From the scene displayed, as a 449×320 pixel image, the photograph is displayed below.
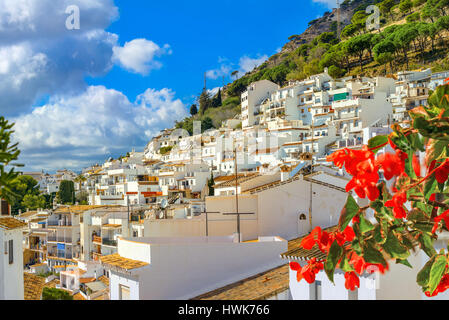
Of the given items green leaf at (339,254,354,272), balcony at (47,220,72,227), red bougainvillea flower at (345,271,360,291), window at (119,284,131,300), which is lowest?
balcony at (47,220,72,227)

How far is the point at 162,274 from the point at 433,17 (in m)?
67.0

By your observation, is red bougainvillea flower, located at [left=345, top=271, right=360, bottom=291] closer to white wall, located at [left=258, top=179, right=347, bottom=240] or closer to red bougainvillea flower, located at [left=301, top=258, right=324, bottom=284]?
red bougainvillea flower, located at [left=301, top=258, right=324, bottom=284]

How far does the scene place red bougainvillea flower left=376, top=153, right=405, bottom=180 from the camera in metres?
1.52

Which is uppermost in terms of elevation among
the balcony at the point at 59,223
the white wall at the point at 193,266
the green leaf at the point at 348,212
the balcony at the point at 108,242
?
the green leaf at the point at 348,212

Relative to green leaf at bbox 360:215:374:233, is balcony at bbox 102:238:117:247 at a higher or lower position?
lower

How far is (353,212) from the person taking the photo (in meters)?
1.56

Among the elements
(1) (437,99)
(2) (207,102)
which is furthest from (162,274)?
(2) (207,102)

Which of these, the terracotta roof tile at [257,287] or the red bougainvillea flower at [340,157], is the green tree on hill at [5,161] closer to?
the red bougainvillea flower at [340,157]

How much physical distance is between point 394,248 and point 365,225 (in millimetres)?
160

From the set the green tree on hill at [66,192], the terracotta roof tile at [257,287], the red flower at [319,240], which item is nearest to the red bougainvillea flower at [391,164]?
the red flower at [319,240]

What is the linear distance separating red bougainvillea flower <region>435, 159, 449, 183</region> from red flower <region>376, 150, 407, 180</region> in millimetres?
123

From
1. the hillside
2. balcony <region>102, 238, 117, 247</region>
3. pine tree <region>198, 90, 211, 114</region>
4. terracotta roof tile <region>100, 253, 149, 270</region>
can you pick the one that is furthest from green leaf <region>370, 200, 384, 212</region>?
pine tree <region>198, 90, 211, 114</region>

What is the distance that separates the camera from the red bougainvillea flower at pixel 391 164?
1517mm

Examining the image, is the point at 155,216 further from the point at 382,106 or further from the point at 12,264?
the point at 382,106
